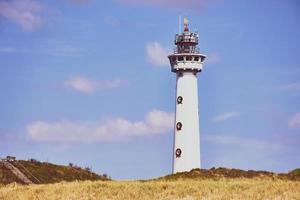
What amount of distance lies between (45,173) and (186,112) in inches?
549

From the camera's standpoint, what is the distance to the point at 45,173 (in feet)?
211

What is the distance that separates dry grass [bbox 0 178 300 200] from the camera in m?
36.6

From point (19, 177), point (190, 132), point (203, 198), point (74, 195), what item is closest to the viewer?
point (203, 198)

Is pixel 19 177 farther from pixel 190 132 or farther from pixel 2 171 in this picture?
pixel 190 132

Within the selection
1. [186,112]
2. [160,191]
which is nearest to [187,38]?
[186,112]

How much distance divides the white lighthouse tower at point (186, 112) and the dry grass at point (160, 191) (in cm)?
2384

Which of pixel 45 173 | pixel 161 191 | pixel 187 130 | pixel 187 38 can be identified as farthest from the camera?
pixel 187 38

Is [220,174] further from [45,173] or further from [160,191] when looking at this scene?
[160,191]

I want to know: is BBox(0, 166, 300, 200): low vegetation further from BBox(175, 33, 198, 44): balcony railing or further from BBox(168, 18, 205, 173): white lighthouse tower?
BBox(175, 33, 198, 44): balcony railing

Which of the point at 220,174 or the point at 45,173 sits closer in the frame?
the point at 220,174

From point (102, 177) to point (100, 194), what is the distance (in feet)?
92.7

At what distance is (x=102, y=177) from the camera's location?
223 feet

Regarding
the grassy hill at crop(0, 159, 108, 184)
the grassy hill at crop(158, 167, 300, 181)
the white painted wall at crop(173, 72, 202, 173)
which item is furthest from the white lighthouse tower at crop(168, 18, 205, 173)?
the grassy hill at crop(0, 159, 108, 184)

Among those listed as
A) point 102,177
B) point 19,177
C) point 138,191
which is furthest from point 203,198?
point 102,177
